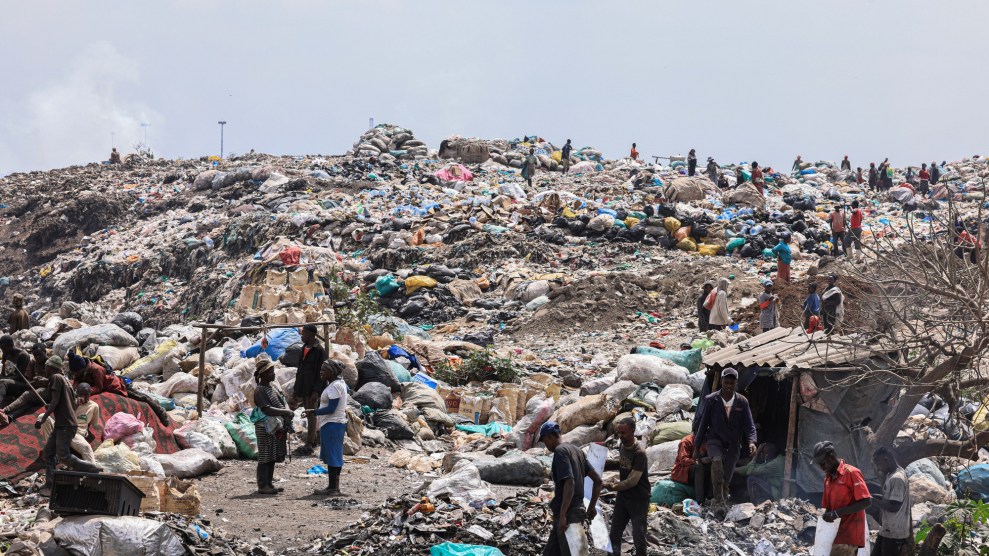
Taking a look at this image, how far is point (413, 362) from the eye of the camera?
11750 mm

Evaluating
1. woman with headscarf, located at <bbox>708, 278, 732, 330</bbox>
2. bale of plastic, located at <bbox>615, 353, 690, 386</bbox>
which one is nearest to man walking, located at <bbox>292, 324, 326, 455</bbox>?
bale of plastic, located at <bbox>615, 353, 690, 386</bbox>

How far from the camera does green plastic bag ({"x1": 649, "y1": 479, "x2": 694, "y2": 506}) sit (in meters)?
6.93

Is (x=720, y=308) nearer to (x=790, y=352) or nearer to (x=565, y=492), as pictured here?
(x=790, y=352)

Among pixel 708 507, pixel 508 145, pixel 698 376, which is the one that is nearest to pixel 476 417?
pixel 698 376

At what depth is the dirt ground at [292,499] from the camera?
252 inches

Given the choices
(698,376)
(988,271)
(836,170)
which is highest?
(836,170)

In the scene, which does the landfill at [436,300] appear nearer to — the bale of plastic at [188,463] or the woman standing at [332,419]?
the bale of plastic at [188,463]

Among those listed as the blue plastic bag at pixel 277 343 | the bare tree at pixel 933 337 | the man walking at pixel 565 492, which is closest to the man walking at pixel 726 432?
the bare tree at pixel 933 337

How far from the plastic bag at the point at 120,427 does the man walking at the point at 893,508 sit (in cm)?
500

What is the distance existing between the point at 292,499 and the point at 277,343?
3.72 meters

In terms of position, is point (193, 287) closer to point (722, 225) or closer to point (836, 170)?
point (722, 225)

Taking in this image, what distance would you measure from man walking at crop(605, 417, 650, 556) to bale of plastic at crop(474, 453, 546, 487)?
2.05m

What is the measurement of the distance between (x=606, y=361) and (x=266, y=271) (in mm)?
5542

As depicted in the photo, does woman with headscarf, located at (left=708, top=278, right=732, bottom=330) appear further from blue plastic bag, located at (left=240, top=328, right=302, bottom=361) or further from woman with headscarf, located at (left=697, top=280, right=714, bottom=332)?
blue plastic bag, located at (left=240, top=328, right=302, bottom=361)
